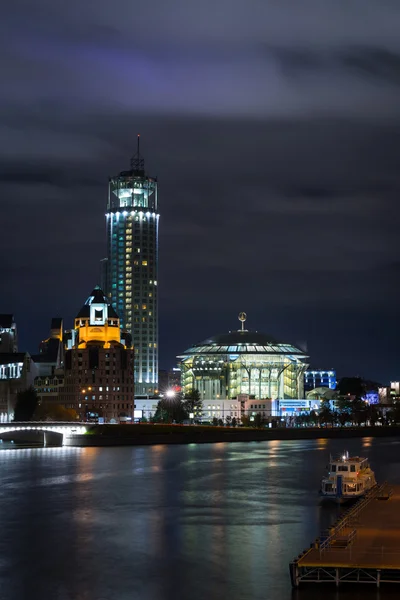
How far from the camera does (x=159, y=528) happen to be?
8094 centimetres

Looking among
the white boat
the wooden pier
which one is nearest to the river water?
the wooden pier

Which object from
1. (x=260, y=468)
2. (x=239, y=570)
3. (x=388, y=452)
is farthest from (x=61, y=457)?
(x=239, y=570)

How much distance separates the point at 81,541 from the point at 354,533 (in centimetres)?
2328

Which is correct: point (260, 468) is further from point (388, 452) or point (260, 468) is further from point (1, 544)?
point (1, 544)

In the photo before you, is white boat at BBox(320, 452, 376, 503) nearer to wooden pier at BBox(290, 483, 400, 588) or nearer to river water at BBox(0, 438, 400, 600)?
river water at BBox(0, 438, 400, 600)

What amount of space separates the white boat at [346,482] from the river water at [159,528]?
1.94m

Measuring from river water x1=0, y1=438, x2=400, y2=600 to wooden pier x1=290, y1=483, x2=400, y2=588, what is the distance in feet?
2.79

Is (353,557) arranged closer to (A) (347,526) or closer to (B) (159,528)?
(A) (347,526)

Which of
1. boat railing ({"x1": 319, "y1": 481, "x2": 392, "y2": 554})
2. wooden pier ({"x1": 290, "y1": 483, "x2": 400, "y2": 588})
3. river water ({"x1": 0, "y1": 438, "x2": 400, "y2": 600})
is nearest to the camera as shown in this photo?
wooden pier ({"x1": 290, "y1": 483, "x2": 400, "y2": 588})

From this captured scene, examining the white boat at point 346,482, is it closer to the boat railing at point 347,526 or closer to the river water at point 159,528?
the river water at point 159,528

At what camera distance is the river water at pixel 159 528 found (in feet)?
193

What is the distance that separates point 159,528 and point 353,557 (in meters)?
29.6

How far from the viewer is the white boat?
89.8 m

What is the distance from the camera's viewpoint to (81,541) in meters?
74.8
